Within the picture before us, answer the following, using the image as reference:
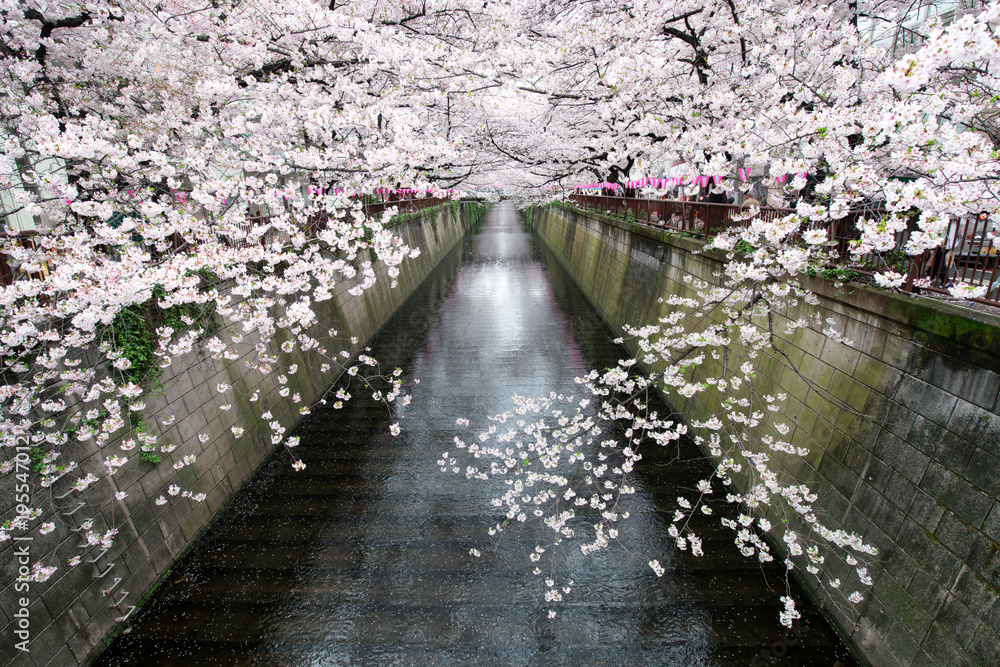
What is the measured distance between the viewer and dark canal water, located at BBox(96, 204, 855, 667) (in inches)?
217

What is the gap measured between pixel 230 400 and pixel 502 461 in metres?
5.37

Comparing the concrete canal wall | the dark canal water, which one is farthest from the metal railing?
the dark canal water

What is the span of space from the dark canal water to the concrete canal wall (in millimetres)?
1184

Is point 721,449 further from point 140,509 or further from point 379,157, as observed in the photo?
point 140,509

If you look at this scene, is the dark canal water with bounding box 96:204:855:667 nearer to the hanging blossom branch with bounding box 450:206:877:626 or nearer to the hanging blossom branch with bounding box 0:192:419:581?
the hanging blossom branch with bounding box 450:206:877:626

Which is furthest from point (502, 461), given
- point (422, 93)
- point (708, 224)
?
point (422, 93)

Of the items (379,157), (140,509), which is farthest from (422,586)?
(379,157)

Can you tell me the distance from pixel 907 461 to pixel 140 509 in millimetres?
9634

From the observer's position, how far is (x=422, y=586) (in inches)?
251

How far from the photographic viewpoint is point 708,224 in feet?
32.8

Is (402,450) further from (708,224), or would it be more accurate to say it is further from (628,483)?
(708,224)

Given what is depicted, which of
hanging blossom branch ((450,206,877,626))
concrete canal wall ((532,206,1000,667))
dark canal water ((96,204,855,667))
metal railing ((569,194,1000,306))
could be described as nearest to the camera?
concrete canal wall ((532,206,1000,667))

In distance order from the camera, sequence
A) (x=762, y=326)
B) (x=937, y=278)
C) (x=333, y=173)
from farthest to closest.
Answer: (x=333, y=173), (x=762, y=326), (x=937, y=278)

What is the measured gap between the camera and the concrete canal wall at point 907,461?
4.03 metres
